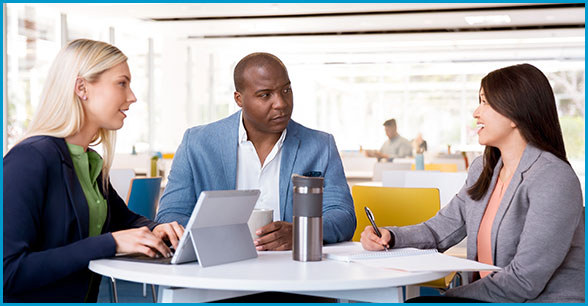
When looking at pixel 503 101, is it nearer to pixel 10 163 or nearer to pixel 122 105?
pixel 122 105

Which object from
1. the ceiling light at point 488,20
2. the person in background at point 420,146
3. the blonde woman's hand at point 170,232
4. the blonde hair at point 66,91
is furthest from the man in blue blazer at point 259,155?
the ceiling light at point 488,20

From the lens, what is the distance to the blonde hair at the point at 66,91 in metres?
1.77

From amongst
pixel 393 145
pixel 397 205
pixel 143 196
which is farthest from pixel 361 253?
pixel 393 145

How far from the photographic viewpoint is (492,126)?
6.61 ft

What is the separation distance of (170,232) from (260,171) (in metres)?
0.57

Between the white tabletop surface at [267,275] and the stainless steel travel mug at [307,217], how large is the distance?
3 centimetres

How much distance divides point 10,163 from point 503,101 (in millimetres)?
1373

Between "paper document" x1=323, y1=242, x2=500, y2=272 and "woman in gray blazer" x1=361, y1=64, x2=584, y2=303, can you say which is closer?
"paper document" x1=323, y1=242, x2=500, y2=272

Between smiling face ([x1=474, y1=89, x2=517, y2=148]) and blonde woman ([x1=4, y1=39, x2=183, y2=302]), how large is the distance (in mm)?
961

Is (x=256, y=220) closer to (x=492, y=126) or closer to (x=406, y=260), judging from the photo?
(x=406, y=260)

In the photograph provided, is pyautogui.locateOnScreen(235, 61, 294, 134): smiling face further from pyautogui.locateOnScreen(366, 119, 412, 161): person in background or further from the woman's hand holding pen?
pyautogui.locateOnScreen(366, 119, 412, 161): person in background

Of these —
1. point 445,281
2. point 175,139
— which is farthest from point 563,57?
point 445,281

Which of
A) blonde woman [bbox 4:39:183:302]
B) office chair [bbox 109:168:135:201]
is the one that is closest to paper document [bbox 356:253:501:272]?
blonde woman [bbox 4:39:183:302]

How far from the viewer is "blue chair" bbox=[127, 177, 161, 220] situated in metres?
4.21
